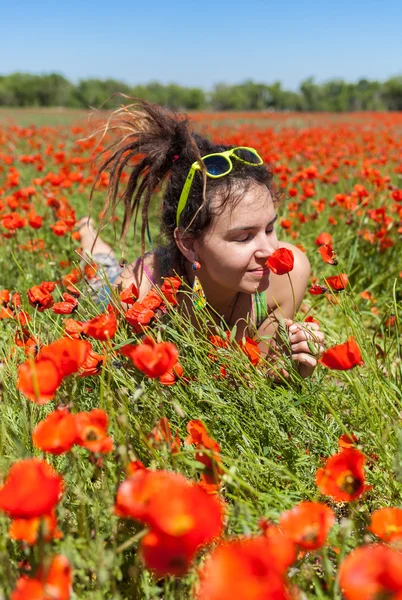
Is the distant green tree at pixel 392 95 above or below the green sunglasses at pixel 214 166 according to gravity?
above

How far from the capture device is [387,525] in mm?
1045

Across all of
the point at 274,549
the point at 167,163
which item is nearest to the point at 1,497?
the point at 274,549

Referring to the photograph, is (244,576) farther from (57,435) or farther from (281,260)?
(281,260)

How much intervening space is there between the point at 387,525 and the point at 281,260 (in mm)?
858

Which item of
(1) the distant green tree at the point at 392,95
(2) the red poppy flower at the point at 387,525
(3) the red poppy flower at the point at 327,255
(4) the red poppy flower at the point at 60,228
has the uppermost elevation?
(1) the distant green tree at the point at 392,95

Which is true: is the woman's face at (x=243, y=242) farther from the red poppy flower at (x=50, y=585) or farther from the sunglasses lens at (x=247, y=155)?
the red poppy flower at (x=50, y=585)

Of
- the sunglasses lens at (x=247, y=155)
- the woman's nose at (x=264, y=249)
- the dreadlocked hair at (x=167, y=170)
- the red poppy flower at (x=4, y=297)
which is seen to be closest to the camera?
the red poppy flower at (x=4, y=297)

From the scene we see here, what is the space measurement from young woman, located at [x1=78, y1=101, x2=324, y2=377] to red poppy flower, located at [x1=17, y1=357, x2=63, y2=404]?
879 mm

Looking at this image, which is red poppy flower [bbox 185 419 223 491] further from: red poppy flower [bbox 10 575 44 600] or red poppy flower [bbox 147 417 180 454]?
red poppy flower [bbox 10 575 44 600]

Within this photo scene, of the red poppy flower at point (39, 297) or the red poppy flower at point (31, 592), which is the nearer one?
the red poppy flower at point (31, 592)

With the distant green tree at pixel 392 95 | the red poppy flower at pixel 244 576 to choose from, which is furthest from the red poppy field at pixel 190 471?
the distant green tree at pixel 392 95

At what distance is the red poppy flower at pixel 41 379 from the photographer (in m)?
1.08

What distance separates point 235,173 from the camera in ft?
7.68

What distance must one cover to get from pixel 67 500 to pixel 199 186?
4.56 feet
